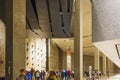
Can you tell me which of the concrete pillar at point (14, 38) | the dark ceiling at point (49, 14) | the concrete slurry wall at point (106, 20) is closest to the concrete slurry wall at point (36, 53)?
the dark ceiling at point (49, 14)

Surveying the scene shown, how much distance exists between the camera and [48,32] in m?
38.9

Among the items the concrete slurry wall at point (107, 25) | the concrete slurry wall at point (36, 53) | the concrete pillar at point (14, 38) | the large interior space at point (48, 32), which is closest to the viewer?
the concrete slurry wall at point (107, 25)

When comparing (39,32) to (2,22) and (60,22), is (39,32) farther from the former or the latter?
(2,22)

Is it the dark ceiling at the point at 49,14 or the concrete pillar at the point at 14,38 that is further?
the dark ceiling at the point at 49,14

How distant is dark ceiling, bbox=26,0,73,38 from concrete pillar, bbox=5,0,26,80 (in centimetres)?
465

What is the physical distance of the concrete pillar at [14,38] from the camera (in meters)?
17.3

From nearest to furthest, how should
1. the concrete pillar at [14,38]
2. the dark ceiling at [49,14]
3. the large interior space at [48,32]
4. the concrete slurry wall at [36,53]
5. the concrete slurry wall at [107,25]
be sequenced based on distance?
1. the concrete slurry wall at [107,25]
2. the large interior space at [48,32]
3. the concrete pillar at [14,38]
4. the dark ceiling at [49,14]
5. the concrete slurry wall at [36,53]

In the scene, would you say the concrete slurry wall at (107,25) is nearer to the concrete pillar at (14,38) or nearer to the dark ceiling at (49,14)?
the concrete pillar at (14,38)

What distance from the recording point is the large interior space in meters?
6.31

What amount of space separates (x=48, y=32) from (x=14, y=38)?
2153 centimetres

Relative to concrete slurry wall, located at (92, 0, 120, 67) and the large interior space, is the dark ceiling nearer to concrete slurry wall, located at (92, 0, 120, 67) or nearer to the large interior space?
the large interior space

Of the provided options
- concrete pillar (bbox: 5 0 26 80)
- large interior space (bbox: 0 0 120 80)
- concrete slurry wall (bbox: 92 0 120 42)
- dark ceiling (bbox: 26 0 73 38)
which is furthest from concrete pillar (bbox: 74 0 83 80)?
concrete slurry wall (bbox: 92 0 120 42)

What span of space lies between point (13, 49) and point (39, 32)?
21.3 metres

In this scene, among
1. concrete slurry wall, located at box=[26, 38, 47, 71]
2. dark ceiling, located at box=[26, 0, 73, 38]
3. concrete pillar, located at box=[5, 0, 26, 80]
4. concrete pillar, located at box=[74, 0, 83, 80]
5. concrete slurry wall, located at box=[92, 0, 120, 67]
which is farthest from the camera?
concrete slurry wall, located at box=[26, 38, 47, 71]
